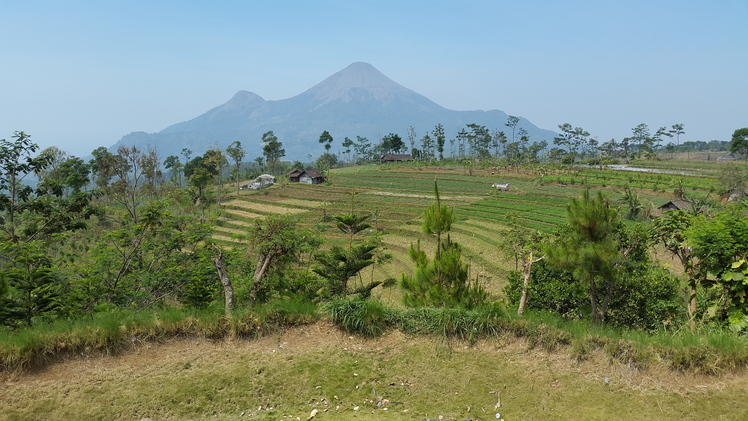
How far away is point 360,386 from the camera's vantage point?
6113 millimetres

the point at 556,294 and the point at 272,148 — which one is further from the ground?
the point at 272,148

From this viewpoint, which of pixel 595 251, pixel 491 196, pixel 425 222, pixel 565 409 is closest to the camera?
pixel 565 409

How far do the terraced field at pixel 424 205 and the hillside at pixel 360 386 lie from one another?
1114 centimetres

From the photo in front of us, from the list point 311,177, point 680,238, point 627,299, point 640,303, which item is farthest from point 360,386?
point 311,177

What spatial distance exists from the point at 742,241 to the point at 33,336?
1059 centimetres

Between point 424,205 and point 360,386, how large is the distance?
33.4m

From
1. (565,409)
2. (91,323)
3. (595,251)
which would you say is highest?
(595,251)

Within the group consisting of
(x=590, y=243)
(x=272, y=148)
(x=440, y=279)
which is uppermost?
(x=272, y=148)

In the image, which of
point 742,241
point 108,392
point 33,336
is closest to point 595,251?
point 742,241

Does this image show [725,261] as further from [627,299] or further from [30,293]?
[30,293]

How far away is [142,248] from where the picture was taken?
34.3ft

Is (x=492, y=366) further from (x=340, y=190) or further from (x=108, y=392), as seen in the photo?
(x=340, y=190)

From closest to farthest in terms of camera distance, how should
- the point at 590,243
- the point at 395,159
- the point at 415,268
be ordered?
1. the point at 590,243
2. the point at 415,268
3. the point at 395,159

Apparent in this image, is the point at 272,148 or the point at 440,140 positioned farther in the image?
the point at 440,140
